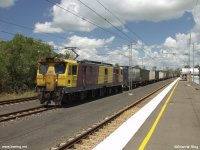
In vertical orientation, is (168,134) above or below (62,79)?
below

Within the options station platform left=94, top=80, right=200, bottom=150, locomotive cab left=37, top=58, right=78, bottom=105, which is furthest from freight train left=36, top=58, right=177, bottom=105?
station platform left=94, top=80, right=200, bottom=150

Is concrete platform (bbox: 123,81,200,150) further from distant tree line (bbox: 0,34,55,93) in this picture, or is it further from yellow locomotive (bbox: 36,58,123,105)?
distant tree line (bbox: 0,34,55,93)

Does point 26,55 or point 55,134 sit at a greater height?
point 26,55

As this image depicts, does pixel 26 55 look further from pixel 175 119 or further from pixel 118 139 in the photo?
pixel 118 139

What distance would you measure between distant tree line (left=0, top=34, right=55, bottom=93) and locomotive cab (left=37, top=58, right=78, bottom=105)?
54.0ft

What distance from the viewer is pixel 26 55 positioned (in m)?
Answer: 44.5

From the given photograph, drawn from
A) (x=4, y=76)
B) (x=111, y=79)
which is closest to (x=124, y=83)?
(x=111, y=79)

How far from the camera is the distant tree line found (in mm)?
41812

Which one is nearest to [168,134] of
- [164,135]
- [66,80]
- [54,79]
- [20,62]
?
[164,135]

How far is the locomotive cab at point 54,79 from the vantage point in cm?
2258

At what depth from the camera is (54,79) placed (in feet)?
75.0

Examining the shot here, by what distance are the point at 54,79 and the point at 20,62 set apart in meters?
21.4

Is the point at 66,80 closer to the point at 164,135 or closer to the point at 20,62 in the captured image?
the point at 164,135

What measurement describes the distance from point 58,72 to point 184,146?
1354 cm
